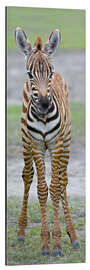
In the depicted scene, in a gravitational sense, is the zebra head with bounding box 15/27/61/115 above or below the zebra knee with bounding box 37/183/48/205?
above

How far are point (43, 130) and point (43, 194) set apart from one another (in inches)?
21.7

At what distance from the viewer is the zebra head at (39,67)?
19.2ft

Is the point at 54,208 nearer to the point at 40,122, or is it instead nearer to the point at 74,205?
the point at 74,205

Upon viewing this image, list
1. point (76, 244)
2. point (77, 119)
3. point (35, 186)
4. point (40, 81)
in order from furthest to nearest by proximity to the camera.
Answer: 1. point (77, 119)
2. point (76, 244)
3. point (35, 186)
4. point (40, 81)

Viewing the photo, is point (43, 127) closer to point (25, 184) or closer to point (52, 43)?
point (25, 184)

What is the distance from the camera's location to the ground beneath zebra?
19.6 ft

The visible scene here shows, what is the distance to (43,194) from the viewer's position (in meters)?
6.00

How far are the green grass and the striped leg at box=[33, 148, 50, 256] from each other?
997mm

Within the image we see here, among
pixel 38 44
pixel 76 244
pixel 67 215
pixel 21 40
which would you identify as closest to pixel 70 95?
pixel 38 44

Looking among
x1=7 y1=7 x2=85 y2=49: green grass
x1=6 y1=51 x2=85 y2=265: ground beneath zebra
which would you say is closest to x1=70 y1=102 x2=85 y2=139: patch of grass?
x1=6 y1=51 x2=85 y2=265: ground beneath zebra

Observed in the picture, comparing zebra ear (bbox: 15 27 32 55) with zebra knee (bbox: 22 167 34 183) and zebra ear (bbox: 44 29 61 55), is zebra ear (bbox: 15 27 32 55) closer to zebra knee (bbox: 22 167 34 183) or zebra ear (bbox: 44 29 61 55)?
zebra ear (bbox: 44 29 61 55)

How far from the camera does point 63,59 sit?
6.16m

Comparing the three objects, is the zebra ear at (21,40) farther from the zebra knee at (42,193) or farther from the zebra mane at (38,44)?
the zebra knee at (42,193)

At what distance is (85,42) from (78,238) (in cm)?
178
